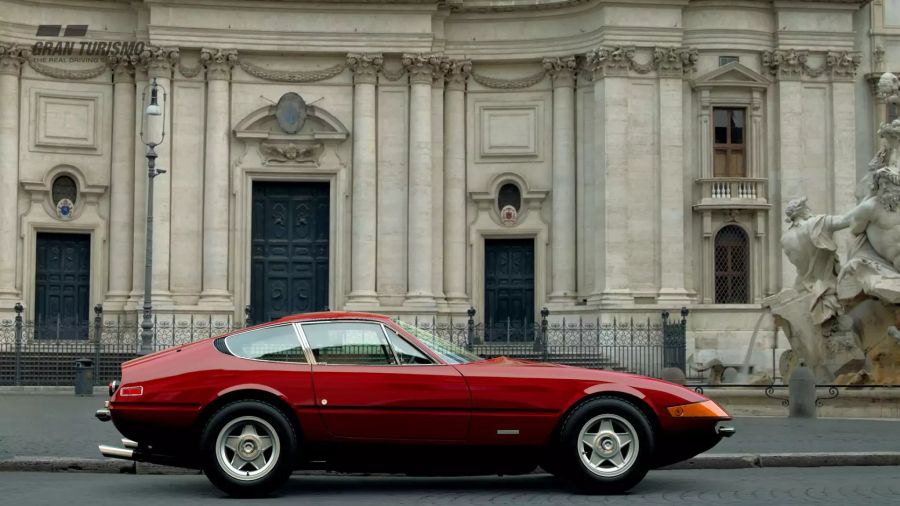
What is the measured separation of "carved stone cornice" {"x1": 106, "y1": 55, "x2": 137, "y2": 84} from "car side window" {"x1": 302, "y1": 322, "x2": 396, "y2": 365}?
26.6 m

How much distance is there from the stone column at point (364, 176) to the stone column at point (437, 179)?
5.04 ft

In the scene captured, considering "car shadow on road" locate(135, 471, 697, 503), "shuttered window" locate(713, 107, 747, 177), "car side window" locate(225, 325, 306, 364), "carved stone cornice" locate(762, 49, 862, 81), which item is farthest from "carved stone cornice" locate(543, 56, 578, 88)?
"car side window" locate(225, 325, 306, 364)

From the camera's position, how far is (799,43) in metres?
37.3

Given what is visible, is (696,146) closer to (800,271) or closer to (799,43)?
(799,43)

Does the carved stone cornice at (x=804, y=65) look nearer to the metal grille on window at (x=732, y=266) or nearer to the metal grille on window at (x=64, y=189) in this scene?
the metal grille on window at (x=732, y=266)

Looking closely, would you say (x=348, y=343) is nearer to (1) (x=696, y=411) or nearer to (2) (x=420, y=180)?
(1) (x=696, y=411)

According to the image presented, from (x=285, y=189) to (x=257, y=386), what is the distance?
88.8 ft

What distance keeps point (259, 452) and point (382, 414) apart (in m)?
1.01

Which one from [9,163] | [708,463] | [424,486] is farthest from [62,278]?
[424,486]

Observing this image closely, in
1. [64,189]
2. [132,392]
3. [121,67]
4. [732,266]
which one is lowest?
[132,392]

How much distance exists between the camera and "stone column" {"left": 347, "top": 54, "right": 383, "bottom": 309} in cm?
3728

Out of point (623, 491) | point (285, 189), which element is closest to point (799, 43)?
point (285, 189)

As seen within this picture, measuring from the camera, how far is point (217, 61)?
36969 millimetres

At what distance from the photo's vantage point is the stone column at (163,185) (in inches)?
1431
